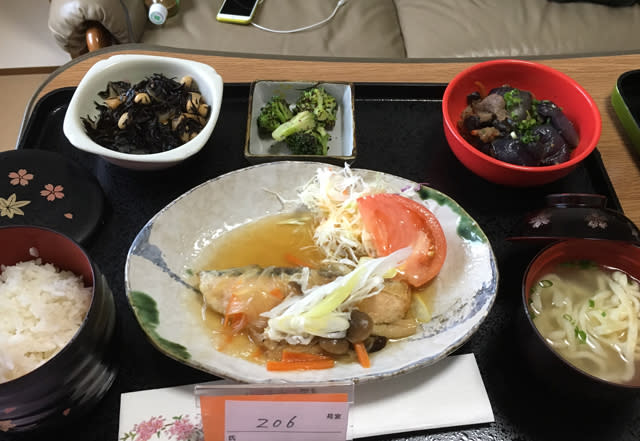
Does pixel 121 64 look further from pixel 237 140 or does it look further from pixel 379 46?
pixel 379 46

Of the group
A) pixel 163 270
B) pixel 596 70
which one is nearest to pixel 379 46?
pixel 596 70

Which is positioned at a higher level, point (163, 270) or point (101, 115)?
point (101, 115)

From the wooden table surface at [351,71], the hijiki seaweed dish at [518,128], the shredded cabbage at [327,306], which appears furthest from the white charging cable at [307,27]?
the shredded cabbage at [327,306]

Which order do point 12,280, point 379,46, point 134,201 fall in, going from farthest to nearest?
point 379,46 < point 134,201 < point 12,280

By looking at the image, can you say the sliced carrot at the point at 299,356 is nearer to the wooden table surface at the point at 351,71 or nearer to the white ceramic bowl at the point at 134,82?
the white ceramic bowl at the point at 134,82

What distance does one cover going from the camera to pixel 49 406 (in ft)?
3.38

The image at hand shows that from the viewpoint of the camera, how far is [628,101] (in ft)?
6.50

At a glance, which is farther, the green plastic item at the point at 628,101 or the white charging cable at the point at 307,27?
the white charging cable at the point at 307,27

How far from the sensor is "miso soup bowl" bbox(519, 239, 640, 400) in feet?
3.63

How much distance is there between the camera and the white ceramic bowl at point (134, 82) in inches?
59.8

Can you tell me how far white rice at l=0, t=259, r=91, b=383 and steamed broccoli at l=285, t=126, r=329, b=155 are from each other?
2.72 feet

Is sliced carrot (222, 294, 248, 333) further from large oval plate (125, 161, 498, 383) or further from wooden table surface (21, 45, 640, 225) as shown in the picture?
wooden table surface (21, 45, 640, 225)

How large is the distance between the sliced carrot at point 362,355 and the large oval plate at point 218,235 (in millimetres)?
20

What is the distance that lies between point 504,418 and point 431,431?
0.65 feet
